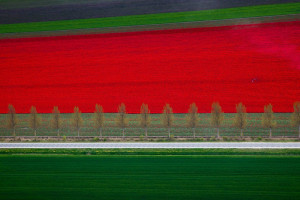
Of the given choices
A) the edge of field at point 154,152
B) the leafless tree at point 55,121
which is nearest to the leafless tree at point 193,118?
the edge of field at point 154,152

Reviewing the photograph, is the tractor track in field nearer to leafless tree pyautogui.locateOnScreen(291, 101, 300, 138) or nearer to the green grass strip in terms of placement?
the green grass strip

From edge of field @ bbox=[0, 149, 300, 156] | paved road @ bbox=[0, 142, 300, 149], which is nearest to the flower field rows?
paved road @ bbox=[0, 142, 300, 149]

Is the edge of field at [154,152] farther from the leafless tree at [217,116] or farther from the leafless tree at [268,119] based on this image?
the leafless tree at [217,116]

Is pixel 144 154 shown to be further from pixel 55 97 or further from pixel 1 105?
pixel 1 105

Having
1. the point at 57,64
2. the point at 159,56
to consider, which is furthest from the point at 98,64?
the point at 159,56

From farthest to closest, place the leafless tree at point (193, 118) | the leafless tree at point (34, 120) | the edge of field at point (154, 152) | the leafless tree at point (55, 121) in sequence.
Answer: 1. the leafless tree at point (34, 120)
2. the leafless tree at point (55, 121)
3. the leafless tree at point (193, 118)
4. the edge of field at point (154, 152)

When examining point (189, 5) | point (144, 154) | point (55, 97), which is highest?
point (189, 5)

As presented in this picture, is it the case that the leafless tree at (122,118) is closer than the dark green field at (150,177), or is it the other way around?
the dark green field at (150,177)
